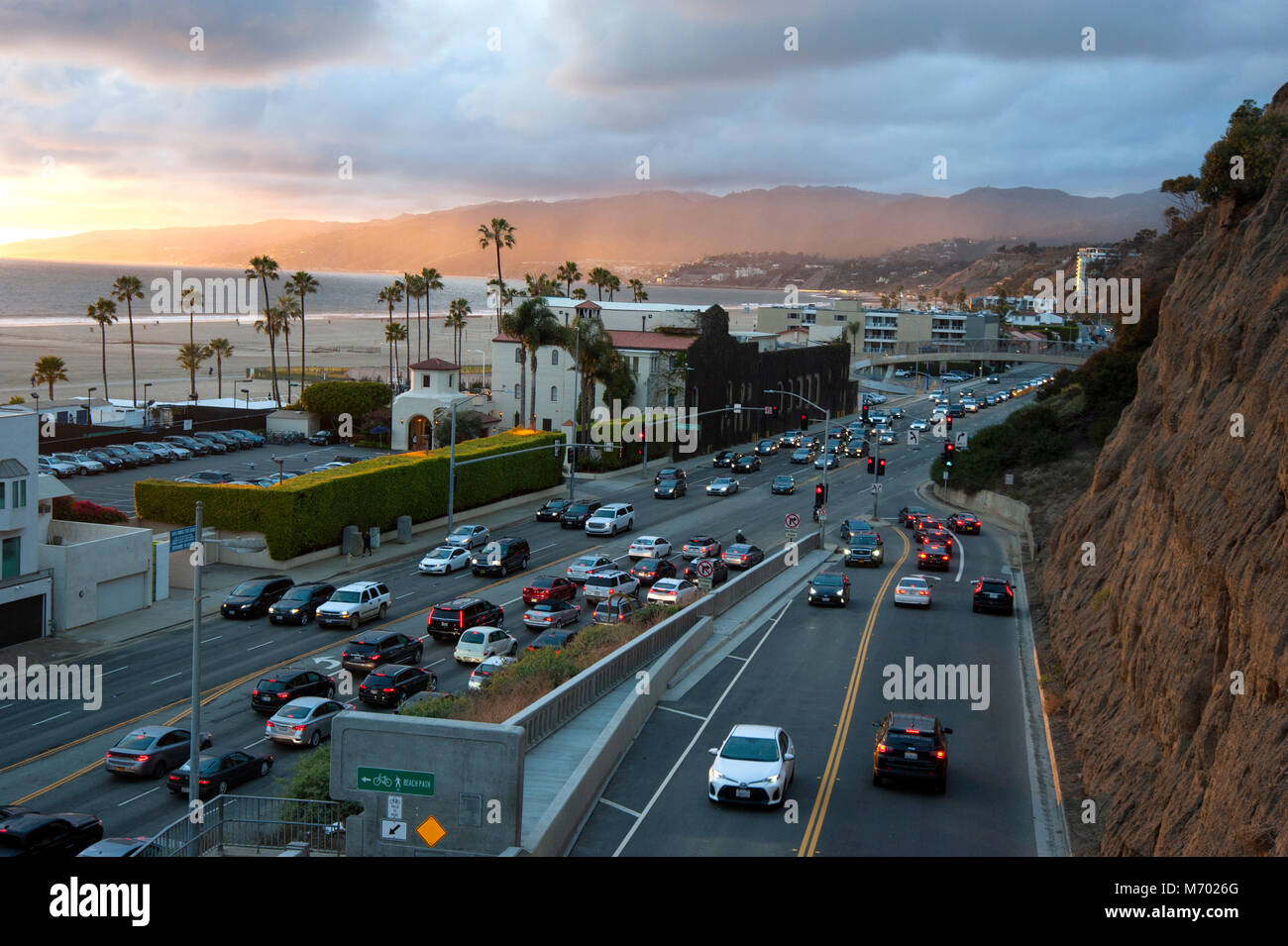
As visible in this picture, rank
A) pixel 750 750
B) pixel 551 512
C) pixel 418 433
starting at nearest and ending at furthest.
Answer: pixel 750 750, pixel 551 512, pixel 418 433

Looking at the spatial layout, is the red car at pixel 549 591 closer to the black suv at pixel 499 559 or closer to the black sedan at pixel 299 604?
the black suv at pixel 499 559

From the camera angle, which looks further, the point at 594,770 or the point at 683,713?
the point at 683,713

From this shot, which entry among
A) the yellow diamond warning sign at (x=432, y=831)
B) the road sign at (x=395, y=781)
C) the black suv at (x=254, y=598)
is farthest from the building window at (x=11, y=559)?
the yellow diamond warning sign at (x=432, y=831)

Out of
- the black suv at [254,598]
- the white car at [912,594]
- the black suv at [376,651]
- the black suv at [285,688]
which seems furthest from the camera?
the black suv at [254,598]

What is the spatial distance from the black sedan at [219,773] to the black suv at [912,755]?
1487cm

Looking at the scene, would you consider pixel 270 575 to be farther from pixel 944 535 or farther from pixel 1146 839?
pixel 1146 839

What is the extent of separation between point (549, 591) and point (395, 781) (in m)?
27.5

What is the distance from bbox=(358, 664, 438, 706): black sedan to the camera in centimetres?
3306

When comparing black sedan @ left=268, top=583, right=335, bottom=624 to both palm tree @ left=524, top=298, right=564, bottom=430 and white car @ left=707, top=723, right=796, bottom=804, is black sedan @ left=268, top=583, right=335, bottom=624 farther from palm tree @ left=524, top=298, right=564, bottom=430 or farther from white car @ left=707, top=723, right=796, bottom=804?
palm tree @ left=524, top=298, right=564, bottom=430

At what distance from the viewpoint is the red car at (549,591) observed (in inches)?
1801

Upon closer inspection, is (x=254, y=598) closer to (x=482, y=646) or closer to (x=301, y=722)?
(x=482, y=646)

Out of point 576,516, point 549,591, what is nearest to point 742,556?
point 549,591

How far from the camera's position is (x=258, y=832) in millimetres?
19547

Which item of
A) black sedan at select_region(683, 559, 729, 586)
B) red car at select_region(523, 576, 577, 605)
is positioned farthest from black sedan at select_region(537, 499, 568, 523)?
red car at select_region(523, 576, 577, 605)
